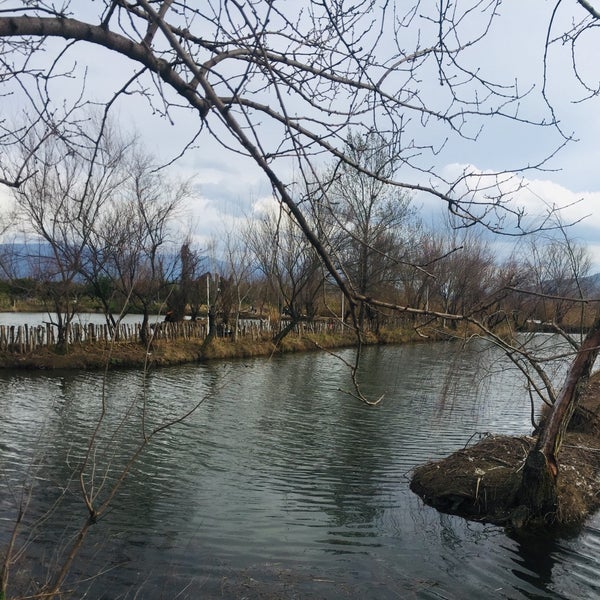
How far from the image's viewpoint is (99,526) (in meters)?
6.23

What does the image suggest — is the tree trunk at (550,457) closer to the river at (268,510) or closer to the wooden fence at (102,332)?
the river at (268,510)

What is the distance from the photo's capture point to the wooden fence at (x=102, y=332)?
1789cm

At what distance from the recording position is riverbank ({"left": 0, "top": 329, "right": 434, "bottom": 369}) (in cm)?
1712

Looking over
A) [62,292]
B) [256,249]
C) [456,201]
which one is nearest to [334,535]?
[456,201]

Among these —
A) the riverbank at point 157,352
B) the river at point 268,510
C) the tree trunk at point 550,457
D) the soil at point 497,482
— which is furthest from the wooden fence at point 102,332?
the tree trunk at point 550,457

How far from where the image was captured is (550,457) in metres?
6.60

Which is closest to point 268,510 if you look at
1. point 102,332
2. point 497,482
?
point 497,482

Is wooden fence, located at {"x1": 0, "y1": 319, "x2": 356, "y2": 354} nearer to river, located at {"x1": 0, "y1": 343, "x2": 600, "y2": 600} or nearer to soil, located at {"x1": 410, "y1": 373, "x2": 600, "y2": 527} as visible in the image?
river, located at {"x1": 0, "y1": 343, "x2": 600, "y2": 600}

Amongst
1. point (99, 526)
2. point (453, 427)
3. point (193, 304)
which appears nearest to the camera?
point (99, 526)

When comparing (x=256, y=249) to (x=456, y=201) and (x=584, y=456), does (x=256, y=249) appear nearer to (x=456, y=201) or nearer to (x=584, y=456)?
(x=584, y=456)

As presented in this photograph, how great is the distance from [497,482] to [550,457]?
83cm

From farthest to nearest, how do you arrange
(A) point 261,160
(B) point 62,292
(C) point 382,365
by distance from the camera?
(C) point 382,365 < (B) point 62,292 < (A) point 261,160

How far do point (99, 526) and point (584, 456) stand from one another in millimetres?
6215

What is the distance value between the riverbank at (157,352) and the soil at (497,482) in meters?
5.89
